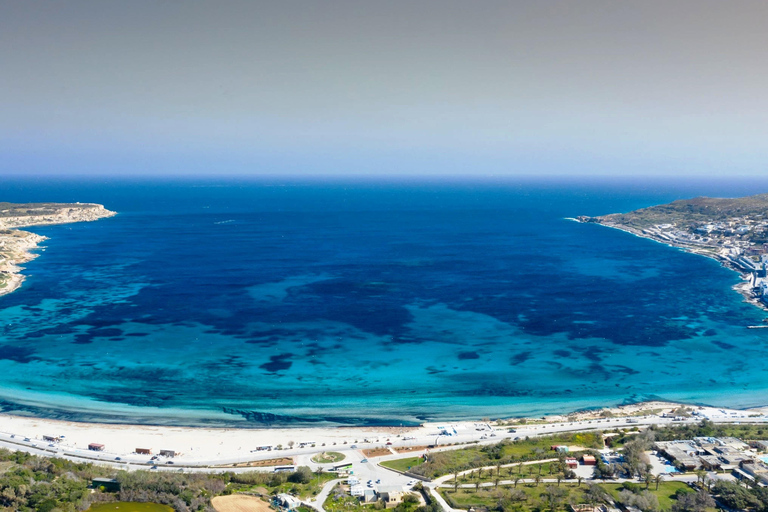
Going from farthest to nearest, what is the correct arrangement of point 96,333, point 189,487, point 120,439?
point 96,333 < point 120,439 < point 189,487

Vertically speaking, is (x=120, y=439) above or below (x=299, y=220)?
below

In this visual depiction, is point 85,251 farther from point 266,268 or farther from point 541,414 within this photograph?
point 541,414

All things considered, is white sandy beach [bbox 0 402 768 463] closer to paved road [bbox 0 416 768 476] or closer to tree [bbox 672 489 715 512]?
paved road [bbox 0 416 768 476]

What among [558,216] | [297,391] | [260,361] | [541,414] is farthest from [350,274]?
[558,216]

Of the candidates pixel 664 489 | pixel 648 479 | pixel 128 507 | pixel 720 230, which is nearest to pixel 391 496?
pixel 128 507

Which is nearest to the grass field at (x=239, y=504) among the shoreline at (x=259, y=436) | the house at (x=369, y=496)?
the house at (x=369, y=496)

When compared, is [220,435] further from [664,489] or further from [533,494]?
[664,489]
